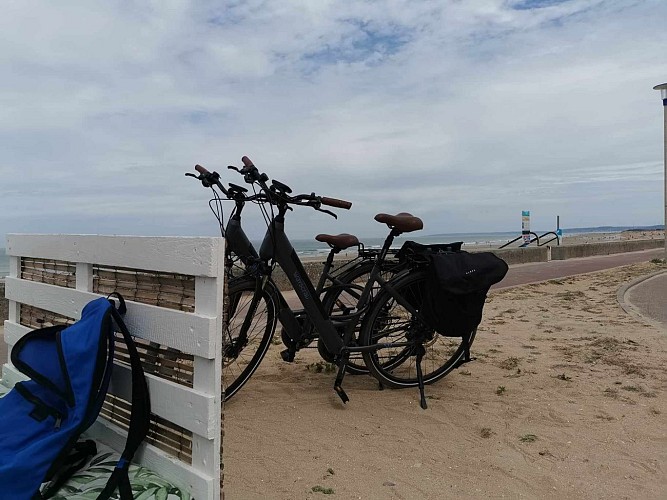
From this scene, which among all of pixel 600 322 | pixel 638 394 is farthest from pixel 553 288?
pixel 638 394

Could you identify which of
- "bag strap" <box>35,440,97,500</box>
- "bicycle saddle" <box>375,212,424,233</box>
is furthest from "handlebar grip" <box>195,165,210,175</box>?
"bag strap" <box>35,440,97,500</box>

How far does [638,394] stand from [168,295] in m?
3.46

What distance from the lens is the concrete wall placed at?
65.4 ft

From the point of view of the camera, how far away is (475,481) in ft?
9.52

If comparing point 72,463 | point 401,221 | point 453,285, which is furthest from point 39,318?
point 453,285

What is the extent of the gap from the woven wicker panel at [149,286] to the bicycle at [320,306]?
4.32ft

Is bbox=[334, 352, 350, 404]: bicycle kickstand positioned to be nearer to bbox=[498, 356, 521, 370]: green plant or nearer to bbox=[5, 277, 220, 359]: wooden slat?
bbox=[498, 356, 521, 370]: green plant

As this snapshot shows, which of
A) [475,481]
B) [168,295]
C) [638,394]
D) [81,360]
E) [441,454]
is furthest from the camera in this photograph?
[638,394]

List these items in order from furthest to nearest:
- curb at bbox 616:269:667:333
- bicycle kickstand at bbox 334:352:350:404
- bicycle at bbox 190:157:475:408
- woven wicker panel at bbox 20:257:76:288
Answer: curb at bbox 616:269:667:333 < bicycle kickstand at bbox 334:352:350:404 < bicycle at bbox 190:157:475:408 < woven wicker panel at bbox 20:257:76:288

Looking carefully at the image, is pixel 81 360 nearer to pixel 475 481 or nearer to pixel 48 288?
pixel 48 288

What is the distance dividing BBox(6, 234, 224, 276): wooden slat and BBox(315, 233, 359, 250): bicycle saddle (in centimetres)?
181

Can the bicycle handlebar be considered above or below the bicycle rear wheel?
above

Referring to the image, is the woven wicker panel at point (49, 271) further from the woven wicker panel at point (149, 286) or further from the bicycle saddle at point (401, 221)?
the bicycle saddle at point (401, 221)

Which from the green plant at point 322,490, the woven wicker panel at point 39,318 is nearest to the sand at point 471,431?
the green plant at point 322,490
